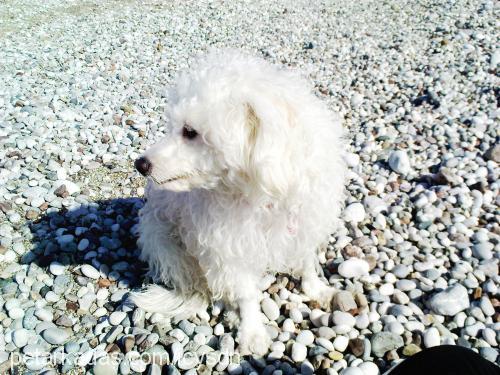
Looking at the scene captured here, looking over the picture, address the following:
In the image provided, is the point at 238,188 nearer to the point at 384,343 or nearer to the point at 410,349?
the point at 384,343

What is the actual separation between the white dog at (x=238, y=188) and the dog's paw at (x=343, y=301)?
0.17 ft

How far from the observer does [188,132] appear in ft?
7.27

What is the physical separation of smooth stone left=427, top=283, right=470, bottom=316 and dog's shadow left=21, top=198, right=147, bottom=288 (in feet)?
7.00

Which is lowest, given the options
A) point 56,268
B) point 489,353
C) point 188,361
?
point 489,353

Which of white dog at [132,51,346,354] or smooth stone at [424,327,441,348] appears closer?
white dog at [132,51,346,354]

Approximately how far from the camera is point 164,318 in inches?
116

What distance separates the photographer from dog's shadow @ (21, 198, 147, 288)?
3.33 m

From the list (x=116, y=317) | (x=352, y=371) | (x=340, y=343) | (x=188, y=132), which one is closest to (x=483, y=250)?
(x=340, y=343)

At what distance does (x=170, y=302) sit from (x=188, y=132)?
Answer: 53.7 inches

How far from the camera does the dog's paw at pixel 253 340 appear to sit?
271cm

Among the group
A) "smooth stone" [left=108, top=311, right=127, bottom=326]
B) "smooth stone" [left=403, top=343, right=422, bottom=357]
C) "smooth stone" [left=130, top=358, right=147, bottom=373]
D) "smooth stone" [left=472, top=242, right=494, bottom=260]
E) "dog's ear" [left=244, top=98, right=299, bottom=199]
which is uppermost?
"dog's ear" [left=244, top=98, right=299, bottom=199]

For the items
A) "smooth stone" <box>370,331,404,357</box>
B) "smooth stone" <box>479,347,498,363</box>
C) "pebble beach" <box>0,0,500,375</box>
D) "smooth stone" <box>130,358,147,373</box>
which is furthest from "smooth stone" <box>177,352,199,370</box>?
"smooth stone" <box>479,347,498,363</box>

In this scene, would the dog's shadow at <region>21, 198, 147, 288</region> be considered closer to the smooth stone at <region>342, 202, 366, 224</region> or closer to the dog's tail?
the dog's tail

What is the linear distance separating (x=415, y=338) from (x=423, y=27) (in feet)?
23.3
